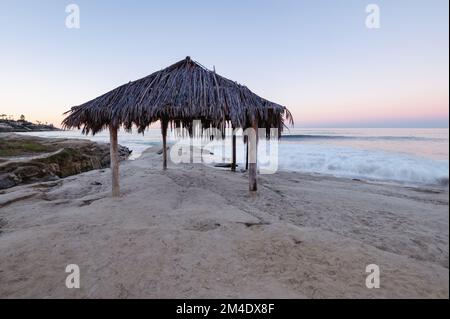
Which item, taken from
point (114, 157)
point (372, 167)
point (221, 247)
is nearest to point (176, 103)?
point (114, 157)

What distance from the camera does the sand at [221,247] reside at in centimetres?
285

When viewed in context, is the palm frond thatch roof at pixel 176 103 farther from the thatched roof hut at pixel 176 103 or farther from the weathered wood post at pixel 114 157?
the weathered wood post at pixel 114 157

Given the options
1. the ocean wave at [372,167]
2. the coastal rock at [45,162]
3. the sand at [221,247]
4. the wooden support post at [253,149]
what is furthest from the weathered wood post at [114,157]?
the ocean wave at [372,167]

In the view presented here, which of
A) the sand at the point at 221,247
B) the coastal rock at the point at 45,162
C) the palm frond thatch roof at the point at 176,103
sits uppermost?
the palm frond thatch roof at the point at 176,103

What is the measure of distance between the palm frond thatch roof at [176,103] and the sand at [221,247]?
188cm

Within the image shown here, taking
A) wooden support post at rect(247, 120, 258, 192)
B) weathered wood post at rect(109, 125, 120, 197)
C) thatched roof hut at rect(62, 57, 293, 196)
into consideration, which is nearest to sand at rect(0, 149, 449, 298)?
weathered wood post at rect(109, 125, 120, 197)

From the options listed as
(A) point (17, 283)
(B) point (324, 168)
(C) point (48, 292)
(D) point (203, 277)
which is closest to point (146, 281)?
(D) point (203, 277)

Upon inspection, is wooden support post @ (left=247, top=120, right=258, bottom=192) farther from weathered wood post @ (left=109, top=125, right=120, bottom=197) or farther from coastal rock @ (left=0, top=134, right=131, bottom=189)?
coastal rock @ (left=0, top=134, right=131, bottom=189)

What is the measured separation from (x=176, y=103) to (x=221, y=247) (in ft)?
11.3

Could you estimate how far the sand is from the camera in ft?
9.34

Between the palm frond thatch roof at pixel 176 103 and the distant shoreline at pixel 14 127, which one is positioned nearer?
the palm frond thatch roof at pixel 176 103

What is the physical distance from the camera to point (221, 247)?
12.2 ft

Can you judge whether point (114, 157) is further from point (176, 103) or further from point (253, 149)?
point (253, 149)
